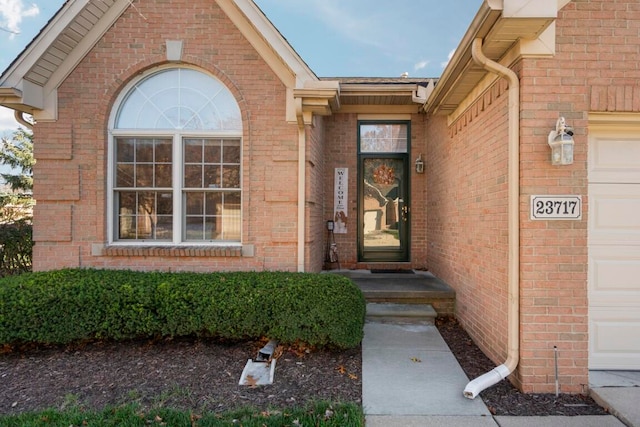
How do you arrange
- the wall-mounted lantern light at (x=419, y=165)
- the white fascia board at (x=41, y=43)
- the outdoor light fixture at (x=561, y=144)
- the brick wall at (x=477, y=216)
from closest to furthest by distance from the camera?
the outdoor light fixture at (x=561, y=144), the brick wall at (x=477, y=216), the white fascia board at (x=41, y=43), the wall-mounted lantern light at (x=419, y=165)

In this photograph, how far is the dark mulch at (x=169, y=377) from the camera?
3162 mm

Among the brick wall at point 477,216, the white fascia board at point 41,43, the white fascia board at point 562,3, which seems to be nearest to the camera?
the white fascia board at point 562,3

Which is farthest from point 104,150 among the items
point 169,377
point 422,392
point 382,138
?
point 422,392

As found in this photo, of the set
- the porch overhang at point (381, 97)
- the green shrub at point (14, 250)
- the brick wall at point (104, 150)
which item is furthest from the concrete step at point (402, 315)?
the green shrub at point (14, 250)

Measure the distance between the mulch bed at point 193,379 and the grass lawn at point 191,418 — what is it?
0.53 feet

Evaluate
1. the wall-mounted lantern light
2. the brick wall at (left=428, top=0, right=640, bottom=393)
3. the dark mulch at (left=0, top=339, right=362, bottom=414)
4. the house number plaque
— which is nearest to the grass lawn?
the dark mulch at (left=0, top=339, right=362, bottom=414)

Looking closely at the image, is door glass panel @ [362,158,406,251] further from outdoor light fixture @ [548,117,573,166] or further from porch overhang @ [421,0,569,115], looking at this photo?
outdoor light fixture @ [548,117,573,166]

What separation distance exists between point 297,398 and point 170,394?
48.4 inches

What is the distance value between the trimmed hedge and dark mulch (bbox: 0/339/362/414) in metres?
0.21

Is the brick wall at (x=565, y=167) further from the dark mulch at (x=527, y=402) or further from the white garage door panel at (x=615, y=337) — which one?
the white garage door panel at (x=615, y=337)

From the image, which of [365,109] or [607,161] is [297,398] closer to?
[607,161]

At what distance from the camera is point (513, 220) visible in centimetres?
332

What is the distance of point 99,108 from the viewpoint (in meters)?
4.99

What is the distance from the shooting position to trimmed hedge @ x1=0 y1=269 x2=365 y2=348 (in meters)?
3.93
